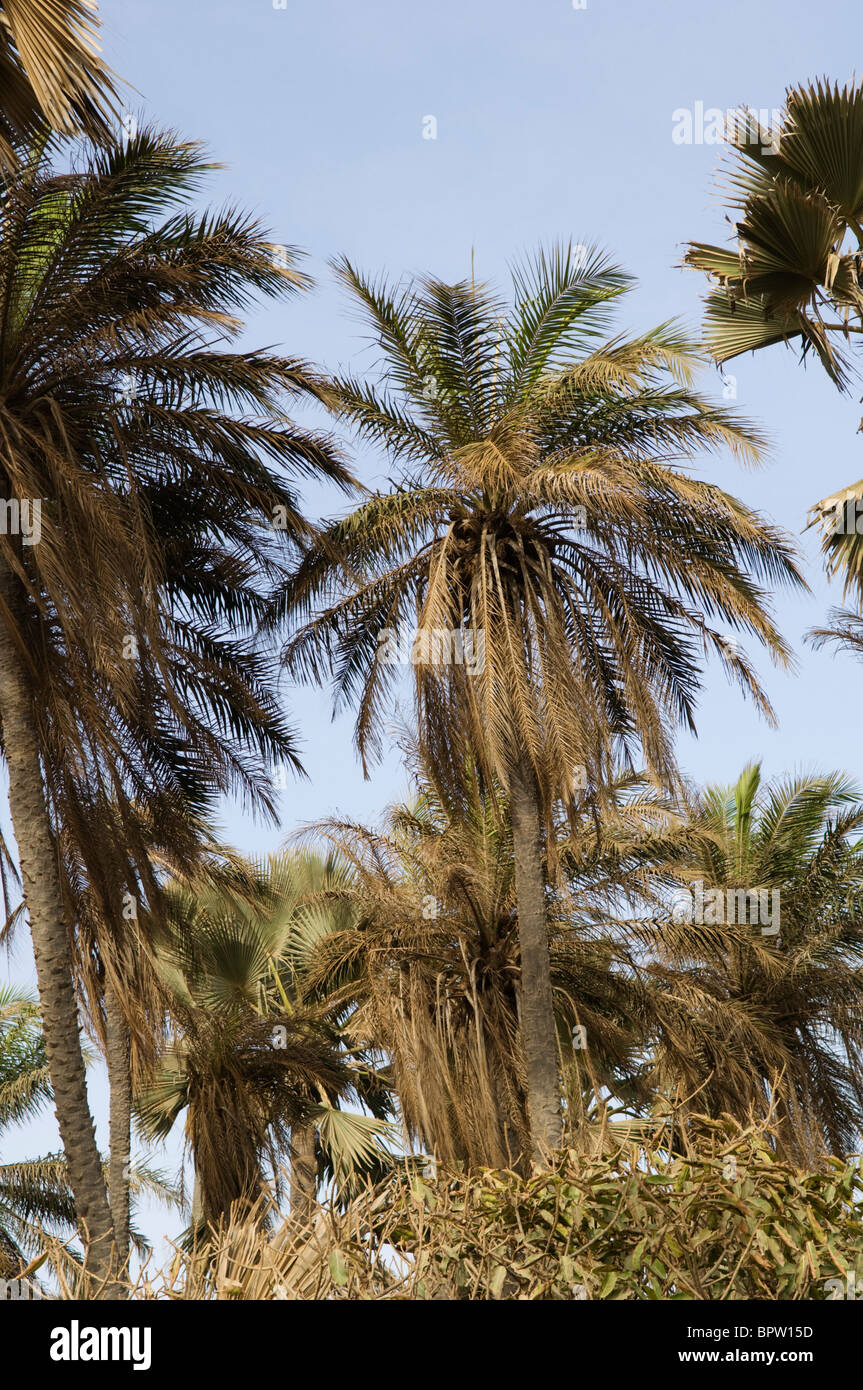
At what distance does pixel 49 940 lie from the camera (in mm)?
11234

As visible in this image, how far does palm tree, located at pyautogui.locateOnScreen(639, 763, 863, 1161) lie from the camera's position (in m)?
16.8

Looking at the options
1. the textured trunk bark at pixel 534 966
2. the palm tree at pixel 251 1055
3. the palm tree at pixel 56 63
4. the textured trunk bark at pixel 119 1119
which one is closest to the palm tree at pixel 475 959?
the textured trunk bark at pixel 534 966

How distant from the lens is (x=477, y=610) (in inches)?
569

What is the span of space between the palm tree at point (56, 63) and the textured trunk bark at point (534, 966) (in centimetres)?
809

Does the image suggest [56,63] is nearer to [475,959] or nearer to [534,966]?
[534,966]

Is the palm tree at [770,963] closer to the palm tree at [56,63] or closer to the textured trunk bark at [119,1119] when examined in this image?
the textured trunk bark at [119,1119]

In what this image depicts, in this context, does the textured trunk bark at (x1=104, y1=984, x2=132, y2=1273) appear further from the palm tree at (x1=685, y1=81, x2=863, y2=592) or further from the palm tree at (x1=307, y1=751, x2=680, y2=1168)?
the palm tree at (x1=685, y1=81, x2=863, y2=592)

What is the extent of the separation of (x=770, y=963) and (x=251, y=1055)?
6.49 m

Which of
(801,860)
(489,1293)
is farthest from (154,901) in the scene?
(801,860)

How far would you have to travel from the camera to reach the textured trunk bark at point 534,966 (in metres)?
13.8

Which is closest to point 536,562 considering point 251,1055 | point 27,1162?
point 251,1055

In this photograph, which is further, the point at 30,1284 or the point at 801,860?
the point at 801,860
